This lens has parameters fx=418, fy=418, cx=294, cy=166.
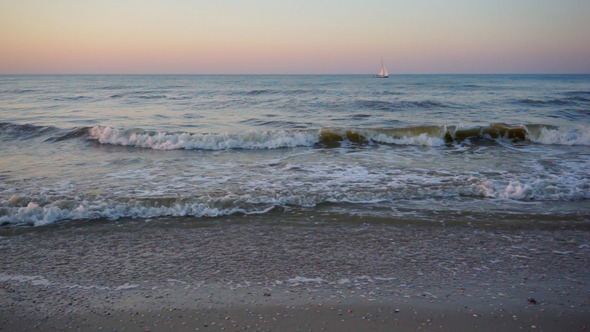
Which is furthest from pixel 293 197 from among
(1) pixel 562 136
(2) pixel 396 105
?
(2) pixel 396 105

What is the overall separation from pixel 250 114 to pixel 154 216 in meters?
14.4

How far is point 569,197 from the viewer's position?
674cm

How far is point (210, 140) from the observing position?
40.7 ft

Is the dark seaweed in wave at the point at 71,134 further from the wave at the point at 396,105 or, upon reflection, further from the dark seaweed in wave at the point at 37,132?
the wave at the point at 396,105

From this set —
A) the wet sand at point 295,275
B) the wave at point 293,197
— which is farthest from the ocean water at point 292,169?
the wet sand at point 295,275

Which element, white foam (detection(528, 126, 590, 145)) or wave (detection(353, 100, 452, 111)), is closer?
white foam (detection(528, 126, 590, 145))

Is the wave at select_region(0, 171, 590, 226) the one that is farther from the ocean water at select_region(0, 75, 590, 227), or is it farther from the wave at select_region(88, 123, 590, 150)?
the wave at select_region(88, 123, 590, 150)

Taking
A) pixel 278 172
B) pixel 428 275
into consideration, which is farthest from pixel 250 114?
pixel 428 275

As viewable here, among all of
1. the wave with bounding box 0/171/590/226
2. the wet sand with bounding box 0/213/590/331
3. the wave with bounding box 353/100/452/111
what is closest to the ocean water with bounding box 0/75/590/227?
the wave with bounding box 0/171/590/226

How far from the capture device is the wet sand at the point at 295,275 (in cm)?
328

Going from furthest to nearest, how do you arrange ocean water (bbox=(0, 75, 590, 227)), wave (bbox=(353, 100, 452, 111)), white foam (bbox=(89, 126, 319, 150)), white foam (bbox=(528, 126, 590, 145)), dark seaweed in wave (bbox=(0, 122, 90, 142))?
wave (bbox=(353, 100, 452, 111)), dark seaweed in wave (bbox=(0, 122, 90, 142)), white foam (bbox=(528, 126, 590, 145)), white foam (bbox=(89, 126, 319, 150)), ocean water (bbox=(0, 75, 590, 227))

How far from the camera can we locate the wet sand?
3.28 metres

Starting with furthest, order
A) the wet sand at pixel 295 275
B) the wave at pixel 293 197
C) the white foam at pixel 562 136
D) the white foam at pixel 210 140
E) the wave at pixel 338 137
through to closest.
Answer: the white foam at pixel 562 136 → the wave at pixel 338 137 → the white foam at pixel 210 140 → the wave at pixel 293 197 → the wet sand at pixel 295 275

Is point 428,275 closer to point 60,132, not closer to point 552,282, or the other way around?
point 552,282
